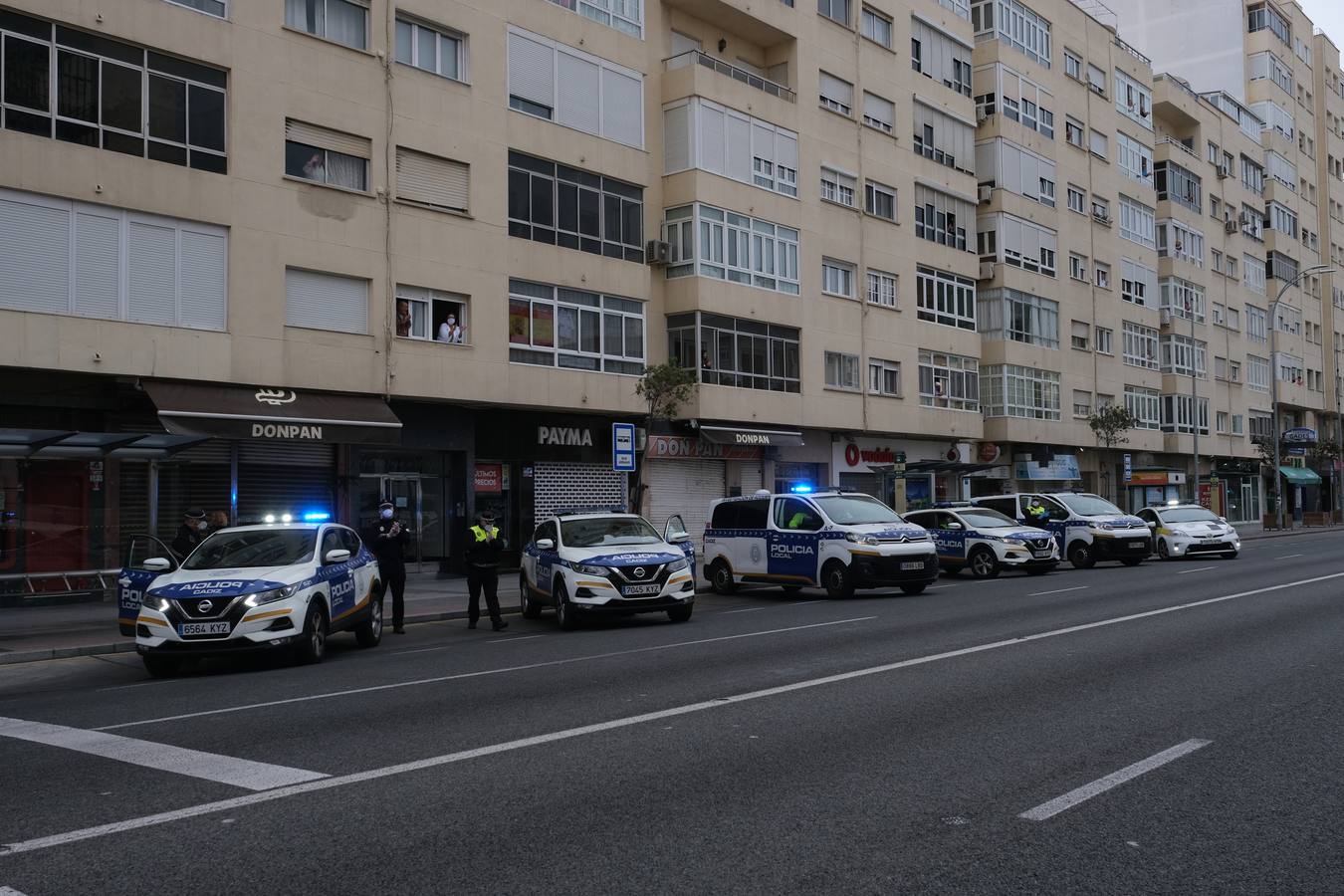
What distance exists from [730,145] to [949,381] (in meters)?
13.5

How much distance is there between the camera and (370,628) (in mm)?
15156

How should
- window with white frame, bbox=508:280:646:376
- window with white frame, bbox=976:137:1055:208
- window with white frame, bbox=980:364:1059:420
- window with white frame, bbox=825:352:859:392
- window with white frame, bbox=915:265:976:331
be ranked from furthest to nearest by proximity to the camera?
window with white frame, bbox=976:137:1055:208 → window with white frame, bbox=980:364:1059:420 → window with white frame, bbox=915:265:976:331 → window with white frame, bbox=825:352:859:392 → window with white frame, bbox=508:280:646:376

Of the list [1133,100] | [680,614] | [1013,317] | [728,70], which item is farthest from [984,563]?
[1133,100]

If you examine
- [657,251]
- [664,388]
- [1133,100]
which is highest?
[1133,100]

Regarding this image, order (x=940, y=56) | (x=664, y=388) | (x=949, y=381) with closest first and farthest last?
(x=664, y=388), (x=949, y=381), (x=940, y=56)

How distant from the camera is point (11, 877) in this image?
489 centimetres

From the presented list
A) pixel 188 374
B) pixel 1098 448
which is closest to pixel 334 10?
pixel 188 374

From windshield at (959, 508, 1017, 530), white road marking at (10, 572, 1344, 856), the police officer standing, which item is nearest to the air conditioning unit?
windshield at (959, 508, 1017, 530)

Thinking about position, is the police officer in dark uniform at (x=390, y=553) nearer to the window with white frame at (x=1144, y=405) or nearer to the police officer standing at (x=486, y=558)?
the police officer standing at (x=486, y=558)

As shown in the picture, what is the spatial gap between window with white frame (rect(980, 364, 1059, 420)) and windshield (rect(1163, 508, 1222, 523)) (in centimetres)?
1278

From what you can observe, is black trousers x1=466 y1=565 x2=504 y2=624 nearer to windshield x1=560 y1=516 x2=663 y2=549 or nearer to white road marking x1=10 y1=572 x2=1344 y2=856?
windshield x1=560 y1=516 x2=663 y2=549

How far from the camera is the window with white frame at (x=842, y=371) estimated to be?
35.8 metres

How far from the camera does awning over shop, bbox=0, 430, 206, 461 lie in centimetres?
1731

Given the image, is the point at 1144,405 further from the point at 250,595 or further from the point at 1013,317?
the point at 250,595
